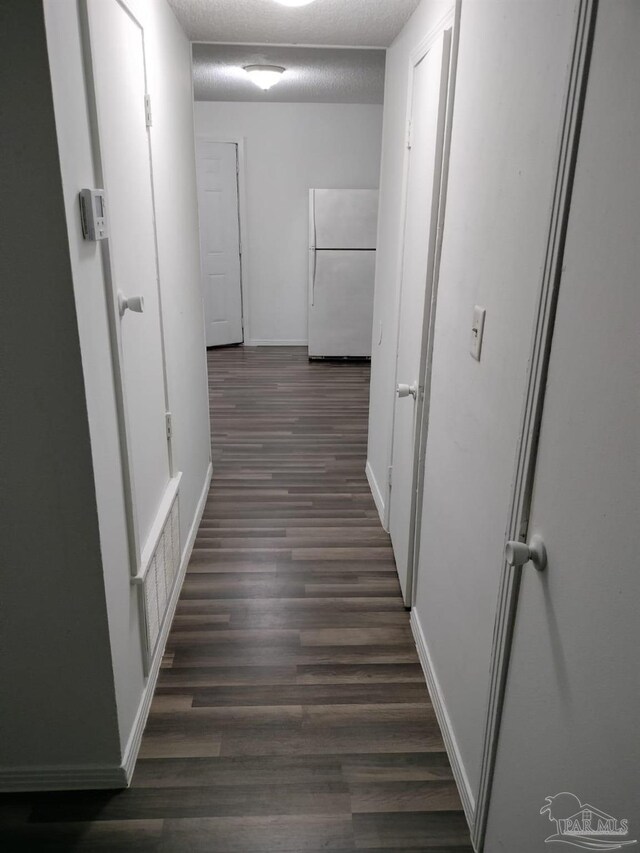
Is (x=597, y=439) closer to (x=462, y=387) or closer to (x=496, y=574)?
(x=496, y=574)

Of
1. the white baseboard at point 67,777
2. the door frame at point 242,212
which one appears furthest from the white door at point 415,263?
the door frame at point 242,212

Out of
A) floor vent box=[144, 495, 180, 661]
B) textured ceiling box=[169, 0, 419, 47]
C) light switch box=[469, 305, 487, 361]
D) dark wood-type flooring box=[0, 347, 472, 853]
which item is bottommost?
dark wood-type flooring box=[0, 347, 472, 853]

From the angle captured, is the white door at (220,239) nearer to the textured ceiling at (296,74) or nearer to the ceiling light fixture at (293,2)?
the textured ceiling at (296,74)

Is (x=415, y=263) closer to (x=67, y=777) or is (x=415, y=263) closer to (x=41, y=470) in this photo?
(x=41, y=470)

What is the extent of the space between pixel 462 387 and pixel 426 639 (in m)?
0.99

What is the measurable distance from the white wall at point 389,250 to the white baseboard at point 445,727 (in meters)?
0.90

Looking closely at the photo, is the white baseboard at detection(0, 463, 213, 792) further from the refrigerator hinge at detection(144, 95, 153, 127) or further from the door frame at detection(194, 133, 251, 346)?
the door frame at detection(194, 133, 251, 346)

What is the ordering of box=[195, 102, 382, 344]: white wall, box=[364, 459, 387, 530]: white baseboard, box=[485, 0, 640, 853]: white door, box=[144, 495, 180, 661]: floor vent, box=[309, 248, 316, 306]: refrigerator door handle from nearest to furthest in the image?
box=[485, 0, 640, 853]: white door
box=[144, 495, 180, 661]: floor vent
box=[364, 459, 387, 530]: white baseboard
box=[309, 248, 316, 306]: refrigerator door handle
box=[195, 102, 382, 344]: white wall

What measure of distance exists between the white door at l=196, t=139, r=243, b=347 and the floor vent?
4.25 meters

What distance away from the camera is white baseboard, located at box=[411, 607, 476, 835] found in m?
1.66

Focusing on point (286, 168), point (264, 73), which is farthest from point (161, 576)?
point (286, 168)

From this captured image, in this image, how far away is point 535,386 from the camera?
1.16 meters

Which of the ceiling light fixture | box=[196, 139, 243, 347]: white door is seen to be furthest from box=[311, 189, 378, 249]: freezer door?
the ceiling light fixture

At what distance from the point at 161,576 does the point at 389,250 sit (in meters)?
1.91
